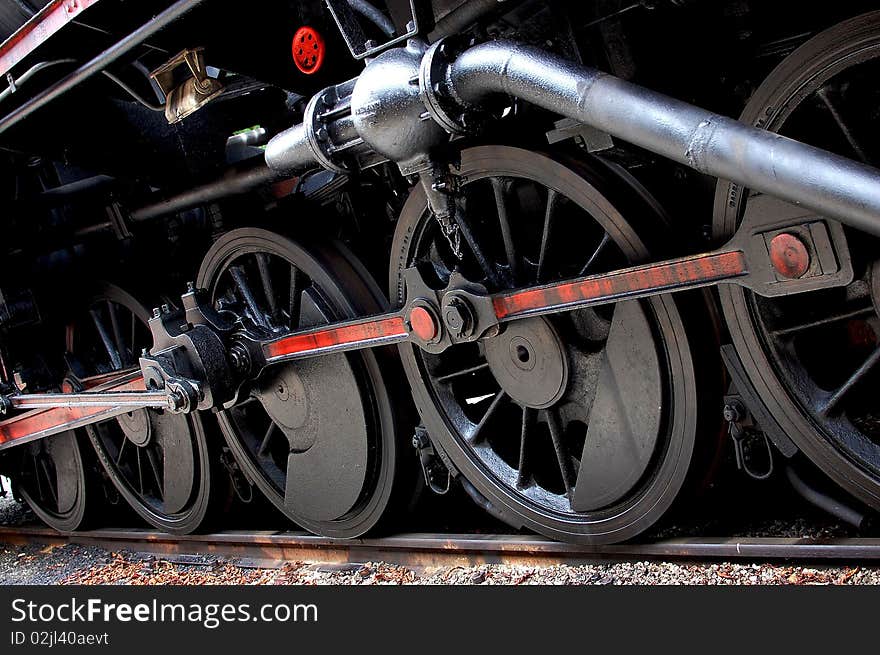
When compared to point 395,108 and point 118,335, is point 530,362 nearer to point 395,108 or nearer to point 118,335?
point 395,108

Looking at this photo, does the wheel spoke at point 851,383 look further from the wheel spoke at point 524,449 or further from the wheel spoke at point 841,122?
the wheel spoke at point 524,449

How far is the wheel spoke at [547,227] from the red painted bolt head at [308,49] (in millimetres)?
805

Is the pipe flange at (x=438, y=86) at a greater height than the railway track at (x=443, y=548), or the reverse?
the pipe flange at (x=438, y=86)

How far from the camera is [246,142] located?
3719 mm

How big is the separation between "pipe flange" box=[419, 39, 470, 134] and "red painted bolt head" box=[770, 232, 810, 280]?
77 cm

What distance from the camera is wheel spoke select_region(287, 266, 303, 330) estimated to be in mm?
3322

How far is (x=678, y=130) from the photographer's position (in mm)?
1816

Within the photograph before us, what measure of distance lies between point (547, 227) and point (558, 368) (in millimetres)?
391

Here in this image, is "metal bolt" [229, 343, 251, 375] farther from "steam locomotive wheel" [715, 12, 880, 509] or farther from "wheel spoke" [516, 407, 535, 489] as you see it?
"steam locomotive wheel" [715, 12, 880, 509]

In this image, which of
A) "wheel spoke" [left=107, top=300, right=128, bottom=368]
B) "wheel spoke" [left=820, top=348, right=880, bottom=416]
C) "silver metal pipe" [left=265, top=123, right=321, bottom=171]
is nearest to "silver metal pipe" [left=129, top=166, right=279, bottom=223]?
"silver metal pipe" [left=265, top=123, right=321, bottom=171]


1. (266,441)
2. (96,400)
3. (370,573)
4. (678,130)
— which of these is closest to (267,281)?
(266,441)

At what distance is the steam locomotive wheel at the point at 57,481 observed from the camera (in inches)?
179

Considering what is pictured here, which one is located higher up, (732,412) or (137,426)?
(137,426)

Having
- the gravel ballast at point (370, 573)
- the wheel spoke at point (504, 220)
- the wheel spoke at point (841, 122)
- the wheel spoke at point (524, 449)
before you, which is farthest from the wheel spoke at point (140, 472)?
the wheel spoke at point (841, 122)
